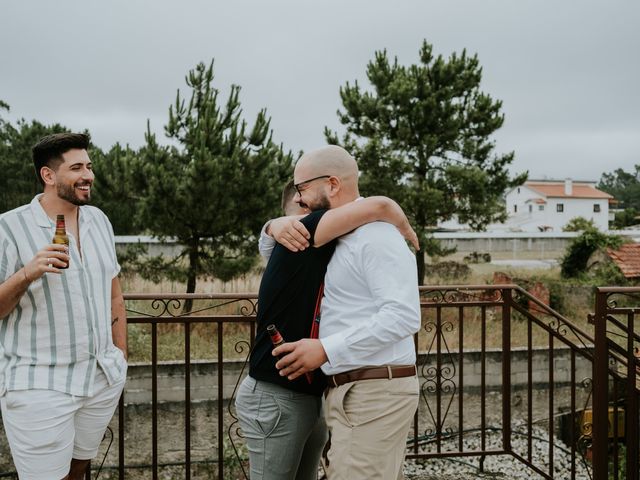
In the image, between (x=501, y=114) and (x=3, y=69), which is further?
(x=3, y=69)

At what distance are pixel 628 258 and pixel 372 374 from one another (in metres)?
16.0

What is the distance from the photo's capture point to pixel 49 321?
2041 mm

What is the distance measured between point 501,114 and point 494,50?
7.90 feet

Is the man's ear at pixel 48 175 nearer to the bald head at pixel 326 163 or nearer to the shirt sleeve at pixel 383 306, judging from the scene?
the bald head at pixel 326 163

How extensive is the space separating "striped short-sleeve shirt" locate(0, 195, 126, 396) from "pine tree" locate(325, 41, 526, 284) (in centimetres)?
1212

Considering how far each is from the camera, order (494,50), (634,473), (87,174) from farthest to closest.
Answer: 1. (494,50)
2. (634,473)
3. (87,174)

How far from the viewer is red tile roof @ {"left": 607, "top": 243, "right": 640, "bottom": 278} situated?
14969mm

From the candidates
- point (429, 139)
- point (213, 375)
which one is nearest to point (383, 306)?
point (213, 375)

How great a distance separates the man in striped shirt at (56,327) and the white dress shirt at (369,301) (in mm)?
909

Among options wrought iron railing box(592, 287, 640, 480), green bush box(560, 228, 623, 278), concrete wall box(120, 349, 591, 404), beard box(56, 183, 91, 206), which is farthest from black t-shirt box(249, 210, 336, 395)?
green bush box(560, 228, 623, 278)

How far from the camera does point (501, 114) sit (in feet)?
48.3

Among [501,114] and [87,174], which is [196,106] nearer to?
[501,114]

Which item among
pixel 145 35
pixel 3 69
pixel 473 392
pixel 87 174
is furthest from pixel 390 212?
pixel 3 69

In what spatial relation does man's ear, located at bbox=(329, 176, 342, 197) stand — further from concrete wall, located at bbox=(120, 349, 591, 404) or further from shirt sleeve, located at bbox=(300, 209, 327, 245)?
concrete wall, located at bbox=(120, 349, 591, 404)
